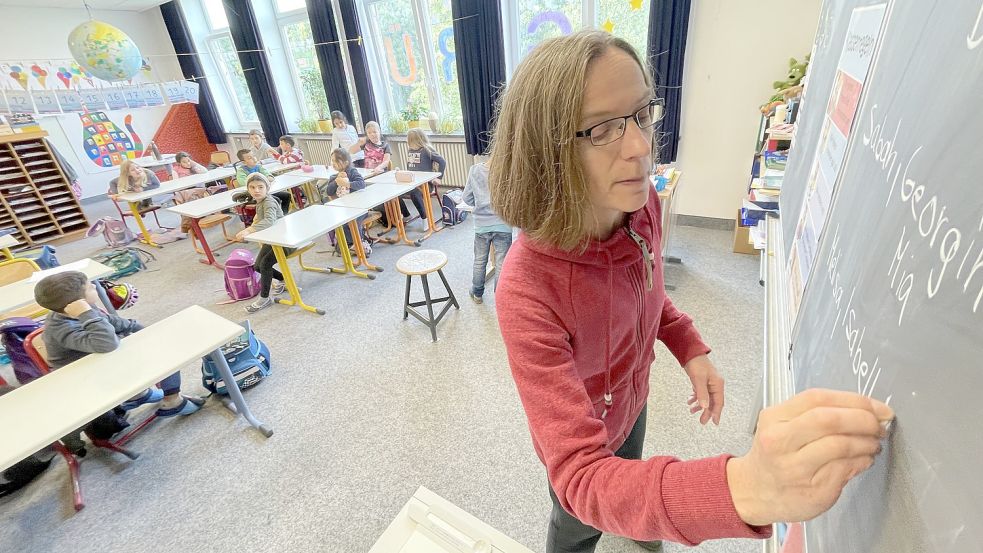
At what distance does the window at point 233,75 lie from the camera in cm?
721

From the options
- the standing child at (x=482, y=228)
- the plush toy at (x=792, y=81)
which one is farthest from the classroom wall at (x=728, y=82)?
the standing child at (x=482, y=228)

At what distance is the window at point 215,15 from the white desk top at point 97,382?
7463 millimetres

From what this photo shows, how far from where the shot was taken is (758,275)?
10.2 feet

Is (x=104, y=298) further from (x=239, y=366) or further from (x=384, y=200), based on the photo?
(x=384, y=200)

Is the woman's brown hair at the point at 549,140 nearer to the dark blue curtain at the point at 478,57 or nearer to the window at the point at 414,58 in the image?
the dark blue curtain at the point at 478,57

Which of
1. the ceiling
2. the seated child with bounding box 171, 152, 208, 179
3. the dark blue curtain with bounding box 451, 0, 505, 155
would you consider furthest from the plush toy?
the ceiling

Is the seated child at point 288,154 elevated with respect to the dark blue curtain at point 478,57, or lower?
lower

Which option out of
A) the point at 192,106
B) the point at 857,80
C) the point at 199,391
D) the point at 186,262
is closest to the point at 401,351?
the point at 199,391

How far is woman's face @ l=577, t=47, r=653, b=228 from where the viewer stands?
631 millimetres

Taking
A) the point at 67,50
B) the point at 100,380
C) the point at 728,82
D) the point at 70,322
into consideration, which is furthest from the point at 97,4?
the point at 728,82

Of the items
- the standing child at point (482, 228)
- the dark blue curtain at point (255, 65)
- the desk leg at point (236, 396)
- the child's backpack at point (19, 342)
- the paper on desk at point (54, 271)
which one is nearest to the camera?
the child's backpack at point (19, 342)

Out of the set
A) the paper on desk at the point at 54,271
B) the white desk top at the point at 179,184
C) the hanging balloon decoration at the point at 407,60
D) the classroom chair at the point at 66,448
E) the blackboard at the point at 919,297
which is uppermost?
the hanging balloon decoration at the point at 407,60

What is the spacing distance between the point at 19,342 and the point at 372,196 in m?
2.51

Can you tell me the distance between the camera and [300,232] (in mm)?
3119
